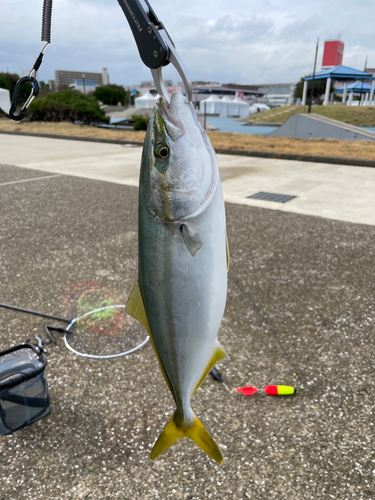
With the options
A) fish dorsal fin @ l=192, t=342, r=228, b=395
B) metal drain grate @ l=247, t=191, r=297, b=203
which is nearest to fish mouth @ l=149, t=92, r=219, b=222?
fish dorsal fin @ l=192, t=342, r=228, b=395

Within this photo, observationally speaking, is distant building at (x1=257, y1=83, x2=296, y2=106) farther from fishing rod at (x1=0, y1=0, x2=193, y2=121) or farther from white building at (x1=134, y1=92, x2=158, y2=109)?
fishing rod at (x1=0, y1=0, x2=193, y2=121)

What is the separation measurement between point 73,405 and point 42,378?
1.09 ft

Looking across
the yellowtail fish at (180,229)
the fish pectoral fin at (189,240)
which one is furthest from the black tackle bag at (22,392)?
the fish pectoral fin at (189,240)

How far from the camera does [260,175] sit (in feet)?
32.5

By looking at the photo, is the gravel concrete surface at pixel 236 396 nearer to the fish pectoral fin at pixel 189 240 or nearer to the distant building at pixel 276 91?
the fish pectoral fin at pixel 189 240

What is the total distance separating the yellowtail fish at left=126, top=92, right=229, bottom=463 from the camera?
96 cm

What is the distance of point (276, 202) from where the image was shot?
7.42 meters

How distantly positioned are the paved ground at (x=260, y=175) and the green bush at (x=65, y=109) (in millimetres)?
10237

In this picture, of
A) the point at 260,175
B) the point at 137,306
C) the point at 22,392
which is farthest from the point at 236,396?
the point at 260,175

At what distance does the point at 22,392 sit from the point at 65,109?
1000 inches

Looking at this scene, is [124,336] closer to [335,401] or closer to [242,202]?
[335,401]

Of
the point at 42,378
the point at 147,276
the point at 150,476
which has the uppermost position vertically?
the point at 147,276

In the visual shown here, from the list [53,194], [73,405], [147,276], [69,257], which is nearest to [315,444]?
[73,405]

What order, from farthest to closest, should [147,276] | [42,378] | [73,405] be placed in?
1. [73,405]
2. [42,378]
3. [147,276]
